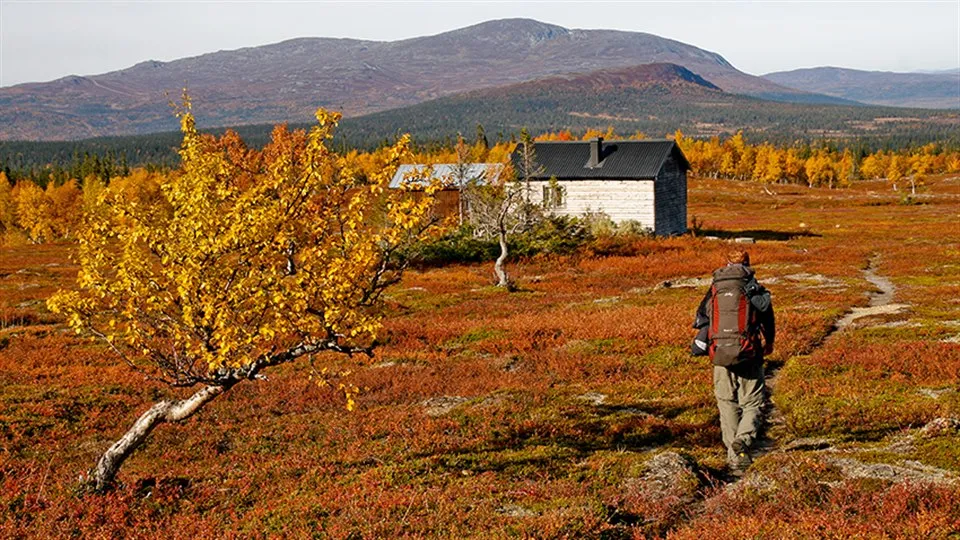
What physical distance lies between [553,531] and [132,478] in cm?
778

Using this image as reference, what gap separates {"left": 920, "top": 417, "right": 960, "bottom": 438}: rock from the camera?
13180 mm

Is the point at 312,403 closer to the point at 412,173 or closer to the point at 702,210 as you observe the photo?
the point at 412,173

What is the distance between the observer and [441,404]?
18.5 m

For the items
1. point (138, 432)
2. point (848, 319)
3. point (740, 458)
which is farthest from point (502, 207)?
point (138, 432)

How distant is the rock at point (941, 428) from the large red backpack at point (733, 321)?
144 inches

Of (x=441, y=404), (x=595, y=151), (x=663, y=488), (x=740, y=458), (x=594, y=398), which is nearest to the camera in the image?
(x=663, y=488)

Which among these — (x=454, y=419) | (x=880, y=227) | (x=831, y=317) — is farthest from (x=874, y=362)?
(x=880, y=227)

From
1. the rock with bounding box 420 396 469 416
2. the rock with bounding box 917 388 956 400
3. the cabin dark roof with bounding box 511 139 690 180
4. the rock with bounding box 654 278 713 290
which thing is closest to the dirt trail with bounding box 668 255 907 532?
the rock with bounding box 917 388 956 400

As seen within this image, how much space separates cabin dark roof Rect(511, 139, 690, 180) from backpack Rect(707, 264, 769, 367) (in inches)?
1956

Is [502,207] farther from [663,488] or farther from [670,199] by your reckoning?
[663,488]

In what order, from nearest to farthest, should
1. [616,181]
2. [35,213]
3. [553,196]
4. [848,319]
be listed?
[848,319] → [553,196] → [616,181] → [35,213]

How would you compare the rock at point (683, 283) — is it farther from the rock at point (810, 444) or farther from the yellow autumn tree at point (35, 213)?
the yellow autumn tree at point (35, 213)

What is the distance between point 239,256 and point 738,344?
7709 millimetres

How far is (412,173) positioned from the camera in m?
12.9
